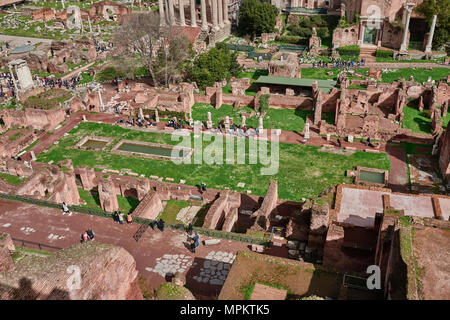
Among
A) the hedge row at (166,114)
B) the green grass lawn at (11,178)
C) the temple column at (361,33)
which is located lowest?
the green grass lawn at (11,178)

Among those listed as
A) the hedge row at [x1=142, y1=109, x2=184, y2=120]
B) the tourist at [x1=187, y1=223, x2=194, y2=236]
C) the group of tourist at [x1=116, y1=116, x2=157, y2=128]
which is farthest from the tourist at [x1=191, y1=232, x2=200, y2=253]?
the hedge row at [x1=142, y1=109, x2=184, y2=120]

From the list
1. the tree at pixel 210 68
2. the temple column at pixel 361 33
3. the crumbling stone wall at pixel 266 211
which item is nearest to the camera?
the crumbling stone wall at pixel 266 211

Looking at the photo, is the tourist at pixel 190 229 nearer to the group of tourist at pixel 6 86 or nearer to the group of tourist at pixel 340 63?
the group of tourist at pixel 6 86

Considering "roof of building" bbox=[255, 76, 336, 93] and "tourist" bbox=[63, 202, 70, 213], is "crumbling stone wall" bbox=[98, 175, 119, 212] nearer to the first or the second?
"tourist" bbox=[63, 202, 70, 213]

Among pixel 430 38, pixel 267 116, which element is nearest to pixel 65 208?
pixel 267 116

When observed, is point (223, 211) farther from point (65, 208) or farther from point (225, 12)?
point (225, 12)

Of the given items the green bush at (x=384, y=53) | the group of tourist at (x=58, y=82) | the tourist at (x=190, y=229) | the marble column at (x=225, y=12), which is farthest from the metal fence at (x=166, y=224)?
the marble column at (x=225, y=12)
